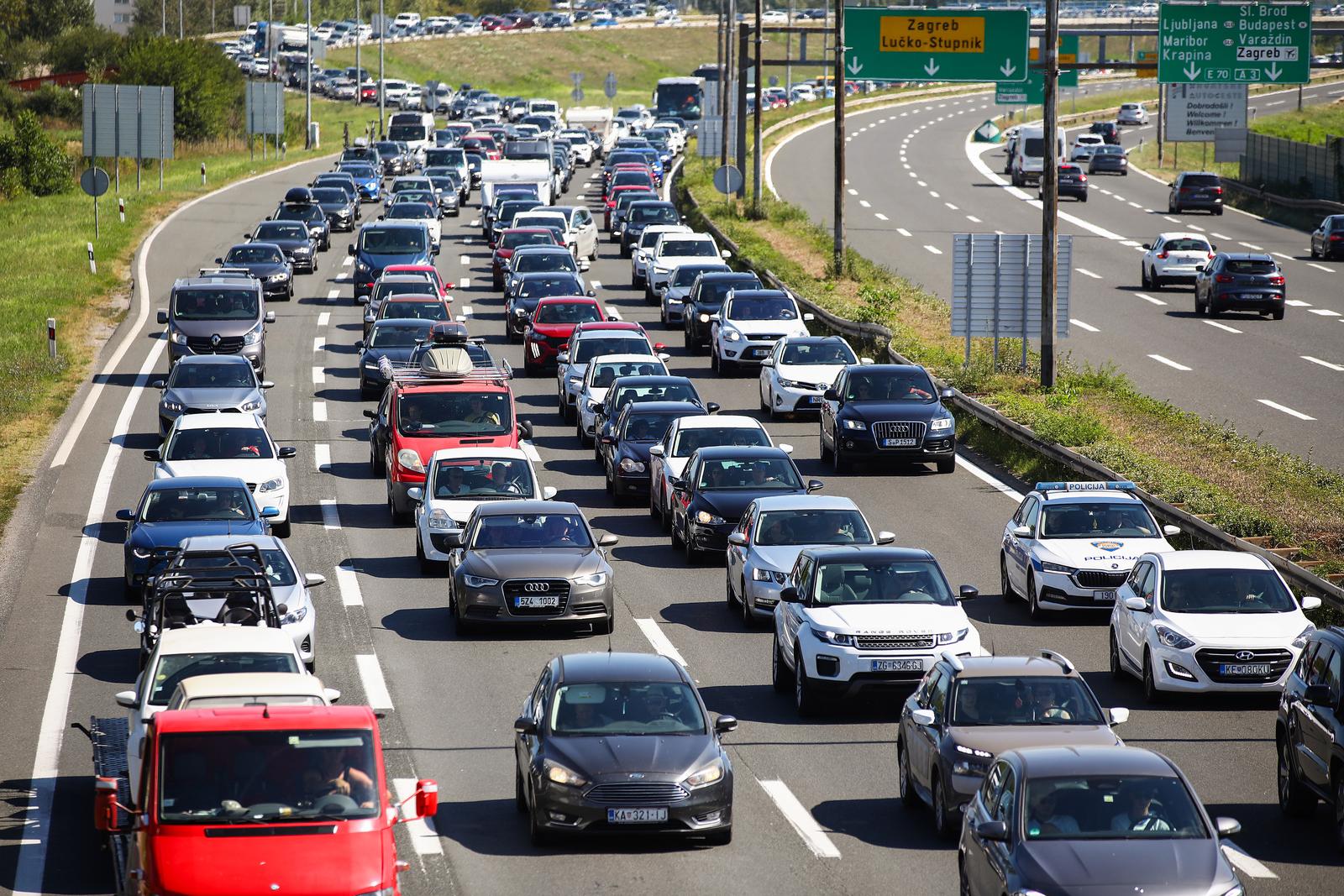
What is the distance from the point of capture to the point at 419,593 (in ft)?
82.7

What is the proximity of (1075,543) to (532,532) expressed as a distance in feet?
20.8

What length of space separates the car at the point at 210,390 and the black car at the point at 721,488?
951cm

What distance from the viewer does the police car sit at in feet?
75.3

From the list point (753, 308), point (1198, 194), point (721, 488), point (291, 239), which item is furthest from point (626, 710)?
point (1198, 194)

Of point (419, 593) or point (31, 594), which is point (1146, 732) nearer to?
point (419, 593)

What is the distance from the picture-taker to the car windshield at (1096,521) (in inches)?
928

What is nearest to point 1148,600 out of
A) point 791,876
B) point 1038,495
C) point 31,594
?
point 1038,495

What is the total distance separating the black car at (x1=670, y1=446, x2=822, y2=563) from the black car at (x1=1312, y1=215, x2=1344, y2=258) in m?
41.3

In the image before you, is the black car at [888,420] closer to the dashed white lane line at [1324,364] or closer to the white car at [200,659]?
the dashed white lane line at [1324,364]

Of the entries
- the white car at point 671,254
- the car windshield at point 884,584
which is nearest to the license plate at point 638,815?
the car windshield at point 884,584

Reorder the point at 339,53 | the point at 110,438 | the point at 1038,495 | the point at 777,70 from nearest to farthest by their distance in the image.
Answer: the point at 1038,495, the point at 110,438, the point at 339,53, the point at 777,70

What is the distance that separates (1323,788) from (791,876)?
410 cm

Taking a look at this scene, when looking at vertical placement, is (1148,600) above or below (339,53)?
below

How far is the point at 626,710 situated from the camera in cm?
1543
